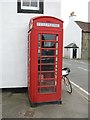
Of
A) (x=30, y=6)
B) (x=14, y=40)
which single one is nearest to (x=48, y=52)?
(x=14, y=40)

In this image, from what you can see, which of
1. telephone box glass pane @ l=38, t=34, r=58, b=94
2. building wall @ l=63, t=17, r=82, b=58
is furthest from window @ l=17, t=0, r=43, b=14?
building wall @ l=63, t=17, r=82, b=58

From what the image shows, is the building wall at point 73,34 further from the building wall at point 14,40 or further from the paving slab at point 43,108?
the paving slab at point 43,108

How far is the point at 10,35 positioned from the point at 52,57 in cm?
204

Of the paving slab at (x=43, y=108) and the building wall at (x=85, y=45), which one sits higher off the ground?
the building wall at (x=85, y=45)

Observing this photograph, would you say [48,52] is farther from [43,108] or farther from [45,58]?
[43,108]

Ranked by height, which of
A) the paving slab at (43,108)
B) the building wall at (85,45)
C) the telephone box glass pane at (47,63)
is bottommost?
the paving slab at (43,108)

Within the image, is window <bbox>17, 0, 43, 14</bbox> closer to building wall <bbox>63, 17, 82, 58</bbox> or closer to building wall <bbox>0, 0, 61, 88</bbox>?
building wall <bbox>0, 0, 61, 88</bbox>

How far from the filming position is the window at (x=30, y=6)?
677 centimetres

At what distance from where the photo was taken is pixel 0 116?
472cm

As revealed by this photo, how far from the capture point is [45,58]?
18.2 ft

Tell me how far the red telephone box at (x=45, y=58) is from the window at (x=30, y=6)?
1.43 metres

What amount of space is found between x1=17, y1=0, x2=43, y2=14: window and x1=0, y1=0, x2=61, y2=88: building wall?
0.47 ft

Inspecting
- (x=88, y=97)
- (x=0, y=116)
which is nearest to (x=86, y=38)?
(x=88, y=97)

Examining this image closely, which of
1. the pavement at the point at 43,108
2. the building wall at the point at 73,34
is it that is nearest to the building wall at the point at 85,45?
the building wall at the point at 73,34
